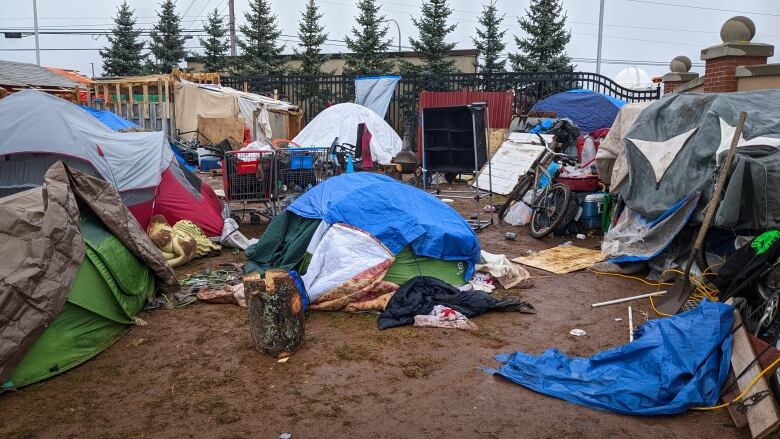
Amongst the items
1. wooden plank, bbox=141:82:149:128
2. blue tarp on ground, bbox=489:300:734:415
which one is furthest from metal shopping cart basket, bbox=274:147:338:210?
wooden plank, bbox=141:82:149:128

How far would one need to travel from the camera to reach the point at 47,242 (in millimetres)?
4570

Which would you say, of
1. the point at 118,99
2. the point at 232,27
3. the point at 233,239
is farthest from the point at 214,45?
the point at 233,239

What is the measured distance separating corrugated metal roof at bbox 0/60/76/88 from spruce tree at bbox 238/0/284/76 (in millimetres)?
9855

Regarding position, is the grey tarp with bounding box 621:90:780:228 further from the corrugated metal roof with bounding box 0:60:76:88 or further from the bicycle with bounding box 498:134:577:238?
the corrugated metal roof with bounding box 0:60:76:88

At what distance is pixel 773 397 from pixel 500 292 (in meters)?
3.06

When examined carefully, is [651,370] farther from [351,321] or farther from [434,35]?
[434,35]

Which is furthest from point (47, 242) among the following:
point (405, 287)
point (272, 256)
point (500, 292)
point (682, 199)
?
point (682, 199)

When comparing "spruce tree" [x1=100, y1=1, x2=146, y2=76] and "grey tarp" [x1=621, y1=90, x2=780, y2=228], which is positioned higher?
"spruce tree" [x1=100, y1=1, x2=146, y2=76]

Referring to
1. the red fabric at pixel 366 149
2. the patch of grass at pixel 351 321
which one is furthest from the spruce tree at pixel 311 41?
the patch of grass at pixel 351 321

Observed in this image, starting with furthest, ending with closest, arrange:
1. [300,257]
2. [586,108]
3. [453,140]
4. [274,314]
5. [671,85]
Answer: [586,108]
[671,85]
[453,140]
[300,257]
[274,314]

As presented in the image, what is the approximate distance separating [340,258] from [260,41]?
24.1 m

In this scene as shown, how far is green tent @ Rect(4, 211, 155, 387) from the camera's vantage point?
4.33 metres

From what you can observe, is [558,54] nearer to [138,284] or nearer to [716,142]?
[716,142]

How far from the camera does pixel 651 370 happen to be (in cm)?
404
